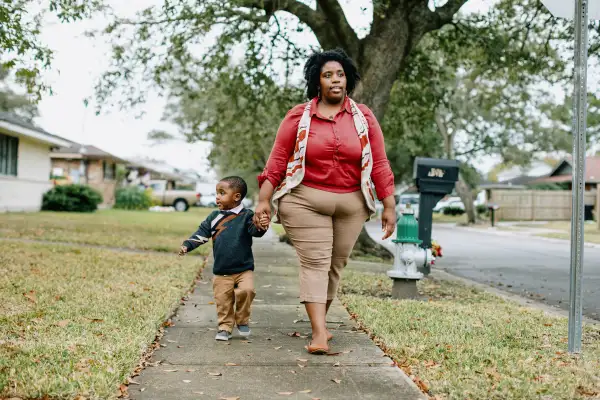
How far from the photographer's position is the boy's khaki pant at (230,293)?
4.90 metres

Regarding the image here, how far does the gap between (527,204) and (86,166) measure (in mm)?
24350

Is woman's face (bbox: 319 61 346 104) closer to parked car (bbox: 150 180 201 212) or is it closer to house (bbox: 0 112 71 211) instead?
house (bbox: 0 112 71 211)

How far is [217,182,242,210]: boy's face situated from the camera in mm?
4820

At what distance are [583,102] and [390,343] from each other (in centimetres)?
204

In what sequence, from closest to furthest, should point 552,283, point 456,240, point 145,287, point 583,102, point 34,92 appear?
point 583,102
point 145,287
point 34,92
point 552,283
point 456,240

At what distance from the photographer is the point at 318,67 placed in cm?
472

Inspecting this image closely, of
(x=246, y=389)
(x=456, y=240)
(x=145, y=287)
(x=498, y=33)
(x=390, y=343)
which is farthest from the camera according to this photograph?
(x=456, y=240)

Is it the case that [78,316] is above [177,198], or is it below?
below

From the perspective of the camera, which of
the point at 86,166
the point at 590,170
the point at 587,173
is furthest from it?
the point at 590,170

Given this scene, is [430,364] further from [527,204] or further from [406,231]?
[527,204]

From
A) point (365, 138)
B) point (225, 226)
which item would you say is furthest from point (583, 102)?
point (225, 226)

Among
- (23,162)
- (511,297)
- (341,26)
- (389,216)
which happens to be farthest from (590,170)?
(389,216)

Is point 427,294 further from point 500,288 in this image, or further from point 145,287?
point 145,287

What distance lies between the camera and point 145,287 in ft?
23.9
